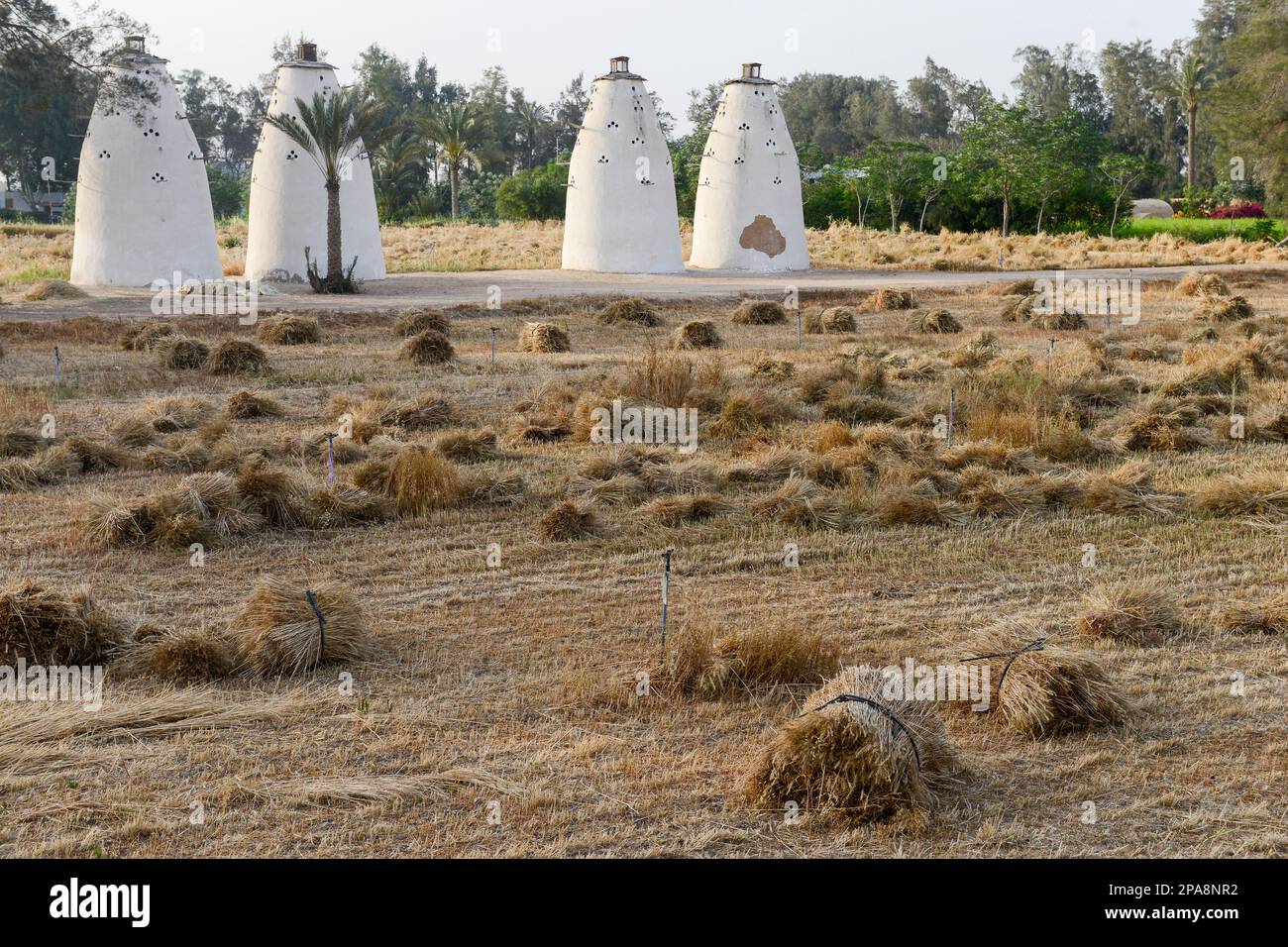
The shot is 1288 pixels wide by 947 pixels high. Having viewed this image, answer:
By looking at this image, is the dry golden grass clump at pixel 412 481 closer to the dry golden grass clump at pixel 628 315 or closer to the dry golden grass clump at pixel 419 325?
the dry golden grass clump at pixel 419 325

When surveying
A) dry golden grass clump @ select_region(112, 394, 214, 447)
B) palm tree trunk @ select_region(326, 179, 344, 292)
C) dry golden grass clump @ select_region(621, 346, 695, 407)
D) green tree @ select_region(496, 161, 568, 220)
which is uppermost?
green tree @ select_region(496, 161, 568, 220)

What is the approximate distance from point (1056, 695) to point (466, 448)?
6.16m

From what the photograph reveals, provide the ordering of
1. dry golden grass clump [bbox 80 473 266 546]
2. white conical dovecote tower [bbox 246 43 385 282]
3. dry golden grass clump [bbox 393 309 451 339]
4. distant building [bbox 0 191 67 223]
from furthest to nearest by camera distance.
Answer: distant building [bbox 0 191 67 223] → white conical dovecote tower [bbox 246 43 385 282] → dry golden grass clump [bbox 393 309 451 339] → dry golden grass clump [bbox 80 473 266 546]

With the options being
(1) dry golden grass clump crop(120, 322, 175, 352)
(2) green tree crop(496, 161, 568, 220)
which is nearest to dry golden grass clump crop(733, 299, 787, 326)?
(1) dry golden grass clump crop(120, 322, 175, 352)

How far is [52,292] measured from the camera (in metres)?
22.9

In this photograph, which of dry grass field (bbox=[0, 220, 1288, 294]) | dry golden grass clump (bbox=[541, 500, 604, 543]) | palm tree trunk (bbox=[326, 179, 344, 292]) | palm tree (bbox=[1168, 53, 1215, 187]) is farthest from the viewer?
palm tree (bbox=[1168, 53, 1215, 187])

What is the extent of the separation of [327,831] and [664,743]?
1.40m

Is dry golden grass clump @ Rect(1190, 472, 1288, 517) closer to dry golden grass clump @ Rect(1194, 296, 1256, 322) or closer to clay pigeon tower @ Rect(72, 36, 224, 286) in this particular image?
dry golden grass clump @ Rect(1194, 296, 1256, 322)

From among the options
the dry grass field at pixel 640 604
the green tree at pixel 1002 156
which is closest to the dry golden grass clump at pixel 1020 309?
the dry grass field at pixel 640 604

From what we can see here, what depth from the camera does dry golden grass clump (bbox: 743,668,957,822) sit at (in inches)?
184

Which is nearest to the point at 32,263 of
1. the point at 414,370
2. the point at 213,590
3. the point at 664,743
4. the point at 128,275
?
the point at 128,275

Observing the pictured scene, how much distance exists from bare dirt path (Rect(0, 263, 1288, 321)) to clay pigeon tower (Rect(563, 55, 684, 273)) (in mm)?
683

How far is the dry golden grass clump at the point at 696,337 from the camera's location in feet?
58.2
